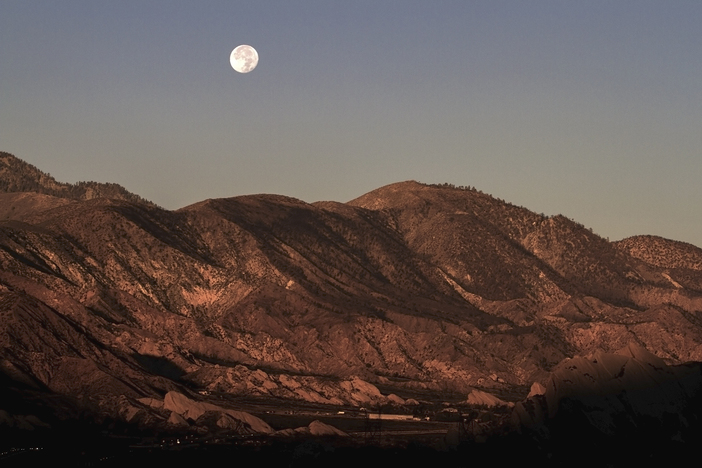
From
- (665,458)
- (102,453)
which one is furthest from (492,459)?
(102,453)

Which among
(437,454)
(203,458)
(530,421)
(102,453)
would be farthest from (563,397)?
(102,453)

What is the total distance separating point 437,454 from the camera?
178625 mm

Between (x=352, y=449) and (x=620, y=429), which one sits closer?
(x=620, y=429)

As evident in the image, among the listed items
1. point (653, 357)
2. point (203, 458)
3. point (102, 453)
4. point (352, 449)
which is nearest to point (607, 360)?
point (653, 357)

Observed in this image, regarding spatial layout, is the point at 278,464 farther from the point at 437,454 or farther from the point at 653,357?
the point at 653,357

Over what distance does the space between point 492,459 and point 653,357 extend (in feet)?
103

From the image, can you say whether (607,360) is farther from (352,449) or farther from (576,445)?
(352,449)

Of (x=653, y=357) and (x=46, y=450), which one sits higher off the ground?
(x=653, y=357)

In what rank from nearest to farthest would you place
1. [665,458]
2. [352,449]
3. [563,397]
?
1. [665,458]
2. [563,397]
3. [352,449]

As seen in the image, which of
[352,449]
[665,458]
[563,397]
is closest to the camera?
[665,458]

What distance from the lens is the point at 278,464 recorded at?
179m

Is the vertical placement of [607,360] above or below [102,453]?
above

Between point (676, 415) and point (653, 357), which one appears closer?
point (676, 415)

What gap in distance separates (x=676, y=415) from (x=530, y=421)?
60.4ft
